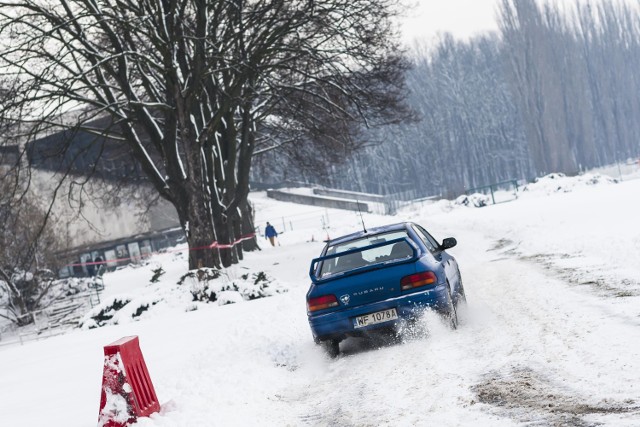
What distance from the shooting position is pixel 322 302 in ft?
29.9

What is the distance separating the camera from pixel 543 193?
144ft

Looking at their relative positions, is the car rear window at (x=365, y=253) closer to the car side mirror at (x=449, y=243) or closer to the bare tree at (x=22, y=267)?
the car side mirror at (x=449, y=243)

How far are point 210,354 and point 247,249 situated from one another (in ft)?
89.0

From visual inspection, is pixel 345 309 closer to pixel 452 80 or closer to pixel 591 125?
pixel 591 125

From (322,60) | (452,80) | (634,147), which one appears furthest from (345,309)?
(452,80)

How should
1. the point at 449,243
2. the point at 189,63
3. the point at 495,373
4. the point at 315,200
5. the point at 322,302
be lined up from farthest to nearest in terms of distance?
the point at 315,200
the point at 189,63
the point at 449,243
the point at 322,302
the point at 495,373

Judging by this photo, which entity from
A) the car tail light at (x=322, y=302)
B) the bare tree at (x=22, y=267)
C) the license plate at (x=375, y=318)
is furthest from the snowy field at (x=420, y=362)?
the bare tree at (x=22, y=267)

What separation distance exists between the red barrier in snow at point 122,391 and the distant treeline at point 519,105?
54.4 meters

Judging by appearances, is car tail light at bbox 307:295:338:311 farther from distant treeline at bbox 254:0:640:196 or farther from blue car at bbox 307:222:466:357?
distant treeline at bbox 254:0:640:196

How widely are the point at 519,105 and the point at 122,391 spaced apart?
72.6 meters

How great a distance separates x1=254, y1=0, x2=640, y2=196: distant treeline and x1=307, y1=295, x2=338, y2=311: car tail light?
5257 centimetres

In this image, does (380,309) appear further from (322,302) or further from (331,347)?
(331,347)

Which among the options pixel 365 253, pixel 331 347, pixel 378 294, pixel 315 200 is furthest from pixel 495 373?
pixel 315 200

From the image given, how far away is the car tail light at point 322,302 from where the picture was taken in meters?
9.05
